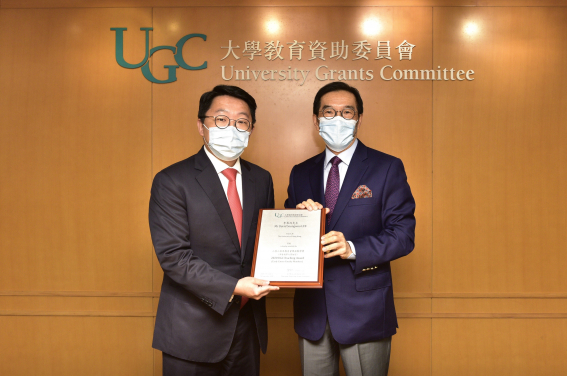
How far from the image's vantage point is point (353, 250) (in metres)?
1.59

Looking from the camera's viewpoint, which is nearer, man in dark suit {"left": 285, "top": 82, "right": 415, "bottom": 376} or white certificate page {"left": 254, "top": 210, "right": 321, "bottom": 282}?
white certificate page {"left": 254, "top": 210, "right": 321, "bottom": 282}

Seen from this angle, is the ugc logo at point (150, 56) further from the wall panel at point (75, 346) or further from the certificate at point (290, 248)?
the wall panel at point (75, 346)

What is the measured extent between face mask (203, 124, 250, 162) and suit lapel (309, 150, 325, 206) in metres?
0.42

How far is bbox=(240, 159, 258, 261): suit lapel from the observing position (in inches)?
63.4

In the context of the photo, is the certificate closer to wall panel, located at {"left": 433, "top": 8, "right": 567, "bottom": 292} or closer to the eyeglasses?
the eyeglasses

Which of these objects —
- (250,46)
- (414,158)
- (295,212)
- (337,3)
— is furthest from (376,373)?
(337,3)

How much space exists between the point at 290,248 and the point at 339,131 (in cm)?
69

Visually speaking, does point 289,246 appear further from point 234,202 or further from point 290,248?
point 234,202

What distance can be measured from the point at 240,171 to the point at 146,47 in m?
1.43

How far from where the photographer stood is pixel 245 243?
161cm

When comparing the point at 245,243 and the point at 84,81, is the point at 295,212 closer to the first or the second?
the point at 245,243

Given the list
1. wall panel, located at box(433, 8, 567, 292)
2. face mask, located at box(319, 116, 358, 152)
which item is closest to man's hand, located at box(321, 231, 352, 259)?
face mask, located at box(319, 116, 358, 152)

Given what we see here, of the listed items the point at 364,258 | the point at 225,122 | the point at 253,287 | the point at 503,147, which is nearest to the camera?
the point at 253,287

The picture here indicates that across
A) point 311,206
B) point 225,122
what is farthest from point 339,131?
point 225,122
